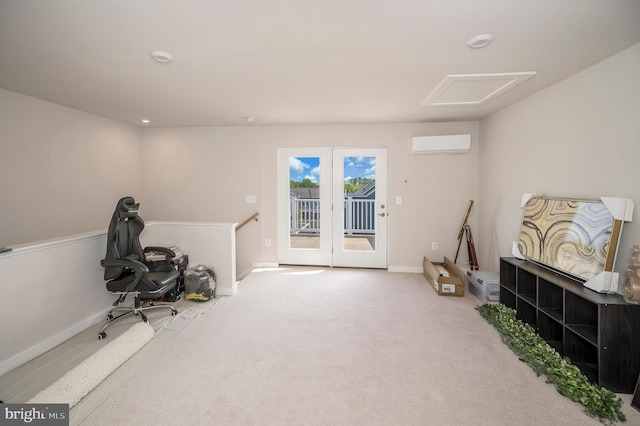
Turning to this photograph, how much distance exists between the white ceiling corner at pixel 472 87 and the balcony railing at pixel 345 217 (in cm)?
181

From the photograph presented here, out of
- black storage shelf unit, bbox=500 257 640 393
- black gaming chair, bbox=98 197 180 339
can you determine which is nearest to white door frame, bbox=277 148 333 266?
black gaming chair, bbox=98 197 180 339

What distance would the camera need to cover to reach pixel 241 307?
3133 mm

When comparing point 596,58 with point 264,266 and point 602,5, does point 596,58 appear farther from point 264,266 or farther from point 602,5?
point 264,266

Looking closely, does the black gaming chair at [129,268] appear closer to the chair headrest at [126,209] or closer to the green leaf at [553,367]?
the chair headrest at [126,209]

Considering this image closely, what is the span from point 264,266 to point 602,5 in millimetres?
4539

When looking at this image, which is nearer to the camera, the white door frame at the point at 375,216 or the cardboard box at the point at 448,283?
the cardboard box at the point at 448,283

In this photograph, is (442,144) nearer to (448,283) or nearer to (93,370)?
(448,283)

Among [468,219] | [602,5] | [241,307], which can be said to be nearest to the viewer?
[602,5]

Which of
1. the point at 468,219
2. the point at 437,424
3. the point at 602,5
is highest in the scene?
the point at 602,5

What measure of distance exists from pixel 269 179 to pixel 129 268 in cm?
247

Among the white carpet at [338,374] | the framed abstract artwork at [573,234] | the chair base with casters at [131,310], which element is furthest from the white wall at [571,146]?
the chair base with casters at [131,310]

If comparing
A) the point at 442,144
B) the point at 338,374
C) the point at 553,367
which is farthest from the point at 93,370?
the point at 442,144

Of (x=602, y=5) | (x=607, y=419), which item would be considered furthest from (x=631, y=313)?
(x=602, y=5)

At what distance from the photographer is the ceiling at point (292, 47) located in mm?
1587
